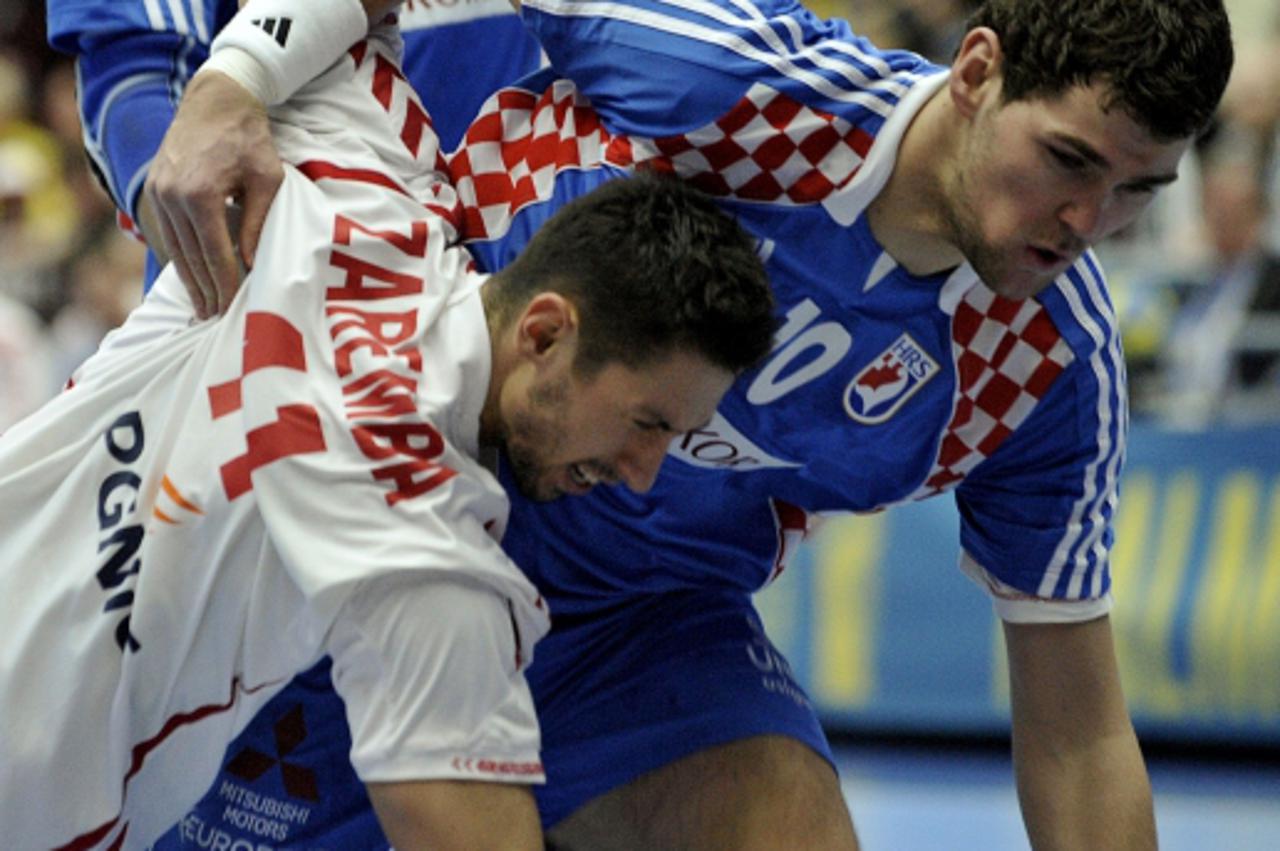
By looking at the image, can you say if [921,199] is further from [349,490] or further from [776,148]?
[349,490]

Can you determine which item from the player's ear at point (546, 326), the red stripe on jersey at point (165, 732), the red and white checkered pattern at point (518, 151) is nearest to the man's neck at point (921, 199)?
the red and white checkered pattern at point (518, 151)

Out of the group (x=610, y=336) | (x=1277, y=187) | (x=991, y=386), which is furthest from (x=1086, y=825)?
(x=1277, y=187)

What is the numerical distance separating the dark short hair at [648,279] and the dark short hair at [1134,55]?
51 centimetres

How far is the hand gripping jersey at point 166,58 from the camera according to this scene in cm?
341

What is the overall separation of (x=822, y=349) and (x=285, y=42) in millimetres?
898

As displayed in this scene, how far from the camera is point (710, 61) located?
2.99 meters

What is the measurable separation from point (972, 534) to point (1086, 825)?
1.72 feet

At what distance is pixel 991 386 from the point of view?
10.2ft

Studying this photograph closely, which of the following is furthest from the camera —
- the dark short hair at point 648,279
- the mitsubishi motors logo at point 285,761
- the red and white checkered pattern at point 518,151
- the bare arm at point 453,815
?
the mitsubishi motors logo at point 285,761

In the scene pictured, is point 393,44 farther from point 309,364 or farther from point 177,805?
point 177,805

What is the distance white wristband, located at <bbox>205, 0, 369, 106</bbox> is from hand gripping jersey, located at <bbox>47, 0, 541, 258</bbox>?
415mm

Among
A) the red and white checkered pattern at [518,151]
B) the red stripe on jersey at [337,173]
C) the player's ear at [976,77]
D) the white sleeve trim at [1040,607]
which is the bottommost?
the white sleeve trim at [1040,607]

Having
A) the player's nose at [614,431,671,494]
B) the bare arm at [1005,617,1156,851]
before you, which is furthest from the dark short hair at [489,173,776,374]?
the bare arm at [1005,617,1156,851]

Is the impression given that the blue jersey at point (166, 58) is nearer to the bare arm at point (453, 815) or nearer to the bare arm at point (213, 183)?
the bare arm at point (213, 183)
